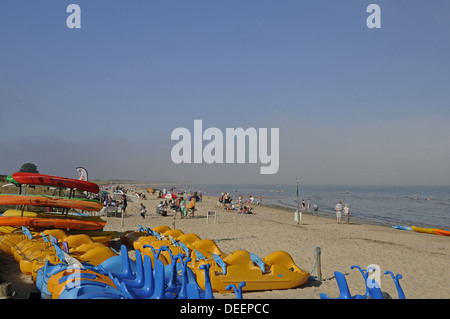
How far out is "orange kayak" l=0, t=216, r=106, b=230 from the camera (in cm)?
959

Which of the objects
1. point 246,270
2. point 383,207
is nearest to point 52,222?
point 246,270

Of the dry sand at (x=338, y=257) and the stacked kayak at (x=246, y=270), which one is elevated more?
the stacked kayak at (x=246, y=270)

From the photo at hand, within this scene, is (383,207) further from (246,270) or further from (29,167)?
(29,167)

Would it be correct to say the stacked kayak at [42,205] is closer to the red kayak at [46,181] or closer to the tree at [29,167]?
the red kayak at [46,181]

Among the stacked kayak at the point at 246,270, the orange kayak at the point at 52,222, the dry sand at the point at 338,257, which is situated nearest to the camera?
the stacked kayak at the point at 246,270

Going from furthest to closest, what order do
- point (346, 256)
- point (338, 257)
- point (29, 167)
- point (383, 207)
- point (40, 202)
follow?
point (29, 167) < point (383, 207) < point (346, 256) < point (338, 257) < point (40, 202)

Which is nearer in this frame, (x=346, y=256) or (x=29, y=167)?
(x=346, y=256)

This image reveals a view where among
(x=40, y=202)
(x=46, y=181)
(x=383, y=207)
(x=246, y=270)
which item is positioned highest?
(x=46, y=181)

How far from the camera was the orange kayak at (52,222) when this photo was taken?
377 inches

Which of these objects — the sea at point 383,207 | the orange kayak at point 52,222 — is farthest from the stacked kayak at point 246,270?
the sea at point 383,207

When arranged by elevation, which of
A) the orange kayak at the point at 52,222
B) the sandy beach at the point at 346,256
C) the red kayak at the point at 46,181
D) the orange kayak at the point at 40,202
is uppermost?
the red kayak at the point at 46,181

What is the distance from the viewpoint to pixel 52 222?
1002 cm
